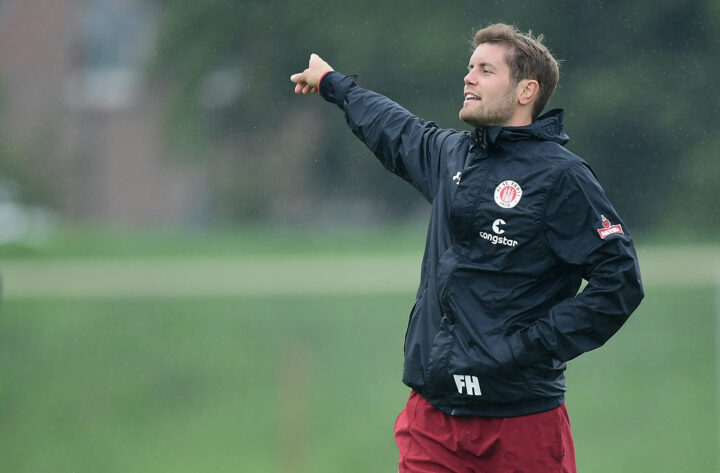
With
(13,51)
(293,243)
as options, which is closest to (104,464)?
(293,243)

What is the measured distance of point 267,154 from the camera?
60.8 ft

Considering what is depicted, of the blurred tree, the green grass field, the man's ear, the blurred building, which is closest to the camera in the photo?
the man's ear

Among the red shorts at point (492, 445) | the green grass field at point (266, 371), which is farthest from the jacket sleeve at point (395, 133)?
the green grass field at point (266, 371)

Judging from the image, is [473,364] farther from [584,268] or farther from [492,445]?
[584,268]

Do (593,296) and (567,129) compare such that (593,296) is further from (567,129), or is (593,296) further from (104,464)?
(567,129)

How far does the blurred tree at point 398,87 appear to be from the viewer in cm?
1227

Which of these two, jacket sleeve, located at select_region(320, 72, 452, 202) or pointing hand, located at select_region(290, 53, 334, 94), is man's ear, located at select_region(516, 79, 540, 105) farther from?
pointing hand, located at select_region(290, 53, 334, 94)

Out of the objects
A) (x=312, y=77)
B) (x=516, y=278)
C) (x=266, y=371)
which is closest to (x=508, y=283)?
(x=516, y=278)

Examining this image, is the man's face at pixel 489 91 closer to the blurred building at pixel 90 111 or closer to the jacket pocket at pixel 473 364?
the jacket pocket at pixel 473 364

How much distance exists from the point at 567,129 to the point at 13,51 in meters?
16.5

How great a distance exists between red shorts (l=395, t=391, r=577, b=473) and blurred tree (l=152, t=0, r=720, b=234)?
7.68 m

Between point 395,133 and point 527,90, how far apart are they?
0.42 m

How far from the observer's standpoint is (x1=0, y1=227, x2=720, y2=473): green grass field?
27.2 ft

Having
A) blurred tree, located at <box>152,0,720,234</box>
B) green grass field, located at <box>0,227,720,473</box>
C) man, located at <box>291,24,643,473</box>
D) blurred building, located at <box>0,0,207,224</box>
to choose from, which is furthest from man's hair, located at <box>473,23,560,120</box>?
blurred building, located at <box>0,0,207,224</box>
